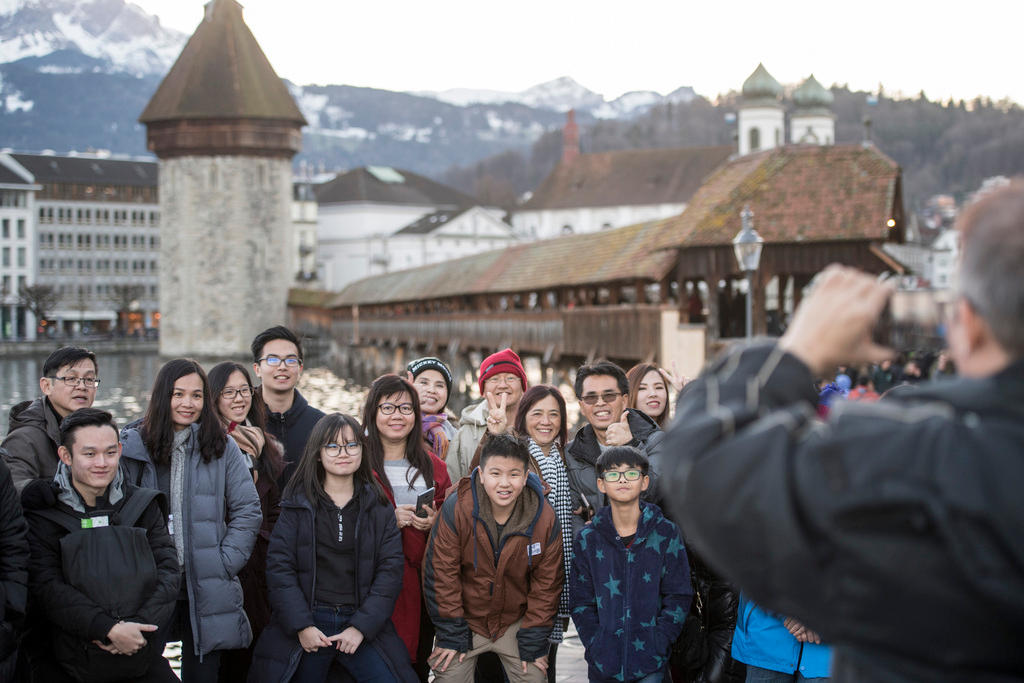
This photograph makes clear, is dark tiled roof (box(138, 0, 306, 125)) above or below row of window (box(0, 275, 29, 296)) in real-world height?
above

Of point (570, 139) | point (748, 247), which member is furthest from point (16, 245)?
point (748, 247)

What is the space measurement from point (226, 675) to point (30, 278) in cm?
7123

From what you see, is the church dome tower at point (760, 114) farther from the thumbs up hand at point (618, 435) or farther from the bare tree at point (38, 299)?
the thumbs up hand at point (618, 435)

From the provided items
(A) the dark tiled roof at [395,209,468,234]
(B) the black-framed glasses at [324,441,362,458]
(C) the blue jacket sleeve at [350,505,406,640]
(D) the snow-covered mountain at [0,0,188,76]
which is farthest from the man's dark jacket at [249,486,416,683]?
(A) the dark tiled roof at [395,209,468,234]

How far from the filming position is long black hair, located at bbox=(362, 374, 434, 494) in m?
4.42

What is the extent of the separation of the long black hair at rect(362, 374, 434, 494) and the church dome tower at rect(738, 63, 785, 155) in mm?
57721

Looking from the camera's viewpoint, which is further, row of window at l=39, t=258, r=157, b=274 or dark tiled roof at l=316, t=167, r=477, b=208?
dark tiled roof at l=316, t=167, r=477, b=208

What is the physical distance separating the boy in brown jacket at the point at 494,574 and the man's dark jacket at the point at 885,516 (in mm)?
2515

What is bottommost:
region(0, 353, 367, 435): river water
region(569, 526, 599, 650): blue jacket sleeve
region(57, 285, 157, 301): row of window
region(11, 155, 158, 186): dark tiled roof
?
region(0, 353, 367, 435): river water

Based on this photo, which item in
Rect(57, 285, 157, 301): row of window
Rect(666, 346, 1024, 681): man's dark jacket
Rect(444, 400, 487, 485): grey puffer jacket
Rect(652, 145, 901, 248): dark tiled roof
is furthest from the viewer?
Rect(57, 285, 157, 301): row of window

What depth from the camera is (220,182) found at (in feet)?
160

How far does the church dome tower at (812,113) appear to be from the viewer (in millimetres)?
61375

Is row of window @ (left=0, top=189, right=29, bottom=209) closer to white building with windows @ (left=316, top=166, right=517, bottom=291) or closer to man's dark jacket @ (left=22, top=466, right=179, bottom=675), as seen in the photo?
white building with windows @ (left=316, top=166, right=517, bottom=291)

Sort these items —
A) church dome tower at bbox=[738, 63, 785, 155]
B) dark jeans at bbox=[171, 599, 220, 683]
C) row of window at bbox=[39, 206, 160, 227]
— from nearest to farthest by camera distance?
dark jeans at bbox=[171, 599, 220, 683]
church dome tower at bbox=[738, 63, 785, 155]
row of window at bbox=[39, 206, 160, 227]
